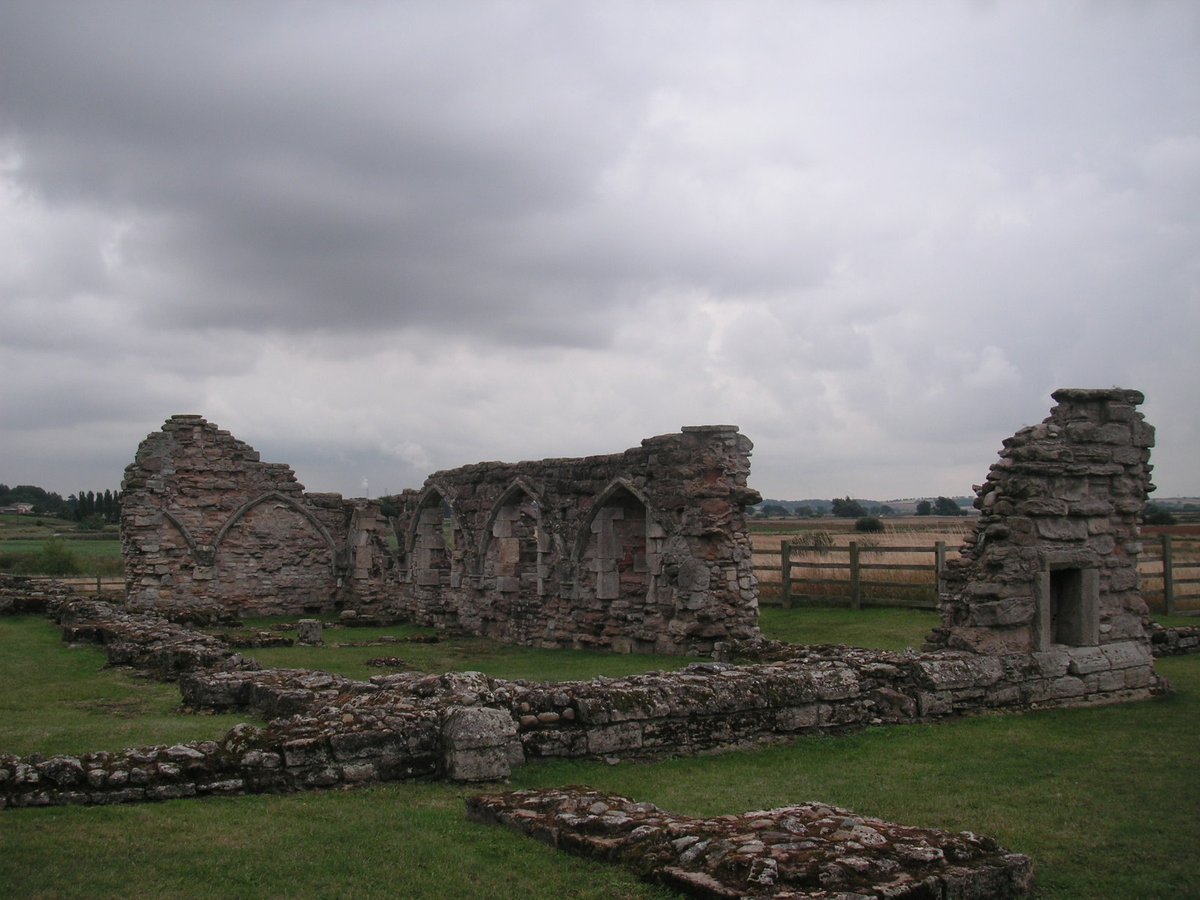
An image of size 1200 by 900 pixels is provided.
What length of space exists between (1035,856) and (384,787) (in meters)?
4.37

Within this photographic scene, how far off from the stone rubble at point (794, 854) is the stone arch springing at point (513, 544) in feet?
45.4

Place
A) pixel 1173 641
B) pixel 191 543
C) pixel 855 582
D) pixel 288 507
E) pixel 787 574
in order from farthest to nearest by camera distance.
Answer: pixel 288 507 < pixel 191 543 < pixel 787 574 < pixel 855 582 < pixel 1173 641

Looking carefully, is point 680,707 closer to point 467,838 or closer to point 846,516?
point 467,838

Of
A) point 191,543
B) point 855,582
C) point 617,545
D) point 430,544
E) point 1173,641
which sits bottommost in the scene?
point 1173,641

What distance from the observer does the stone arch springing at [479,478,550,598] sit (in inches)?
790

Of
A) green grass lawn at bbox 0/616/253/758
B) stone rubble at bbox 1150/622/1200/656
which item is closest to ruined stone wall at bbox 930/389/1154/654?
stone rubble at bbox 1150/622/1200/656

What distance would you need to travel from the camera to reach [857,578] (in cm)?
2120

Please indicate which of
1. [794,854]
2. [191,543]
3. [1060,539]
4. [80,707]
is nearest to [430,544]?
[191,543]

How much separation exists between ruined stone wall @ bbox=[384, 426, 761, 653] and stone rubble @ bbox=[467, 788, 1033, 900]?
31.7 feet

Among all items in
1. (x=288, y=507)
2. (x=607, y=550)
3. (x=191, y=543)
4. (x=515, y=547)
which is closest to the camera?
(x=607, y=550)

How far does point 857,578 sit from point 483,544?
7595 millimetres

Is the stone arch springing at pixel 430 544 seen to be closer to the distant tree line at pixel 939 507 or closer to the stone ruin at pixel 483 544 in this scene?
the stone ruin at pixel 483 544

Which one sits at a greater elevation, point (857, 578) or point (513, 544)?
point (513, 544)

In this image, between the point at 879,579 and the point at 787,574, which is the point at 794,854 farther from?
the point at 787,574
